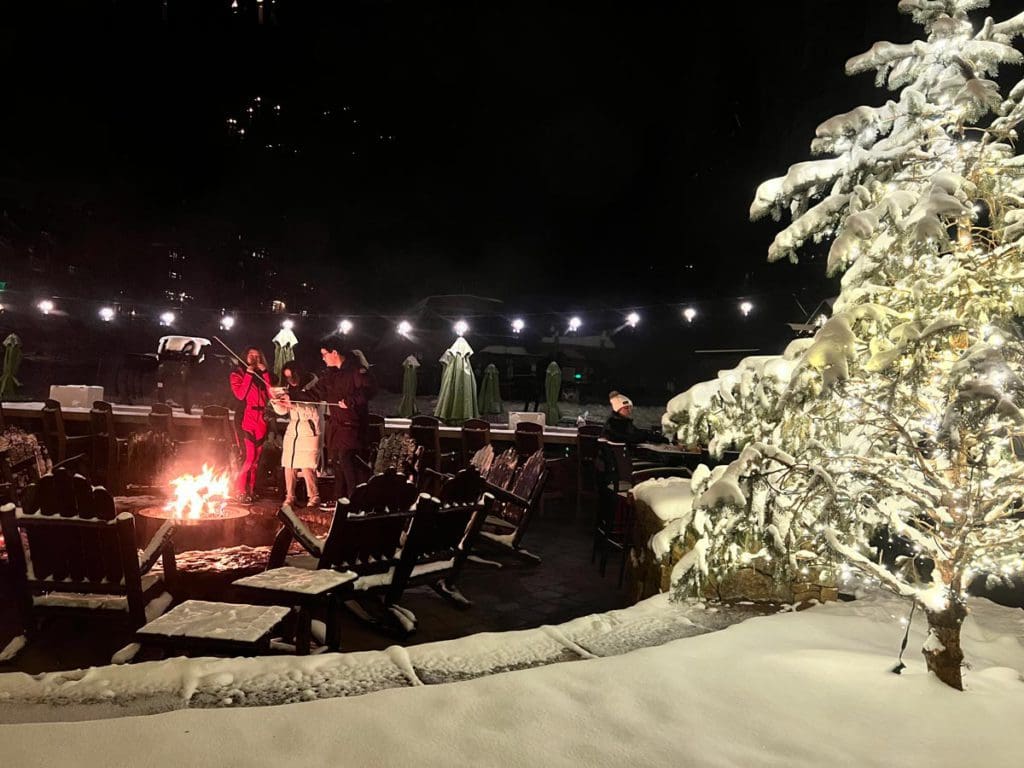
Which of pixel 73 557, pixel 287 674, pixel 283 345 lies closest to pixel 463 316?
pixel 283 345

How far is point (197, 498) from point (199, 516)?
0.39 m

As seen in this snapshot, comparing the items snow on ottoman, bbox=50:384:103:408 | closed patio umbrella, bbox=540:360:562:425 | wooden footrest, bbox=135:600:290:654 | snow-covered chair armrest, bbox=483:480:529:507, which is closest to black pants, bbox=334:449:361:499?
snow-covered chair armrest, bbox=483:480:529:507

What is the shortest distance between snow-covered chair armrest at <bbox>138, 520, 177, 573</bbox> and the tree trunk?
4.52 meters

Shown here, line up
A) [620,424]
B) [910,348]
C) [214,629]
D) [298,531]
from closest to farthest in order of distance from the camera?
[910,348], [214,629], [298,531], [620,424]

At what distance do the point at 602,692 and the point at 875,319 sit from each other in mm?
1953

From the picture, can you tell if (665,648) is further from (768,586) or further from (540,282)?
(540,282)

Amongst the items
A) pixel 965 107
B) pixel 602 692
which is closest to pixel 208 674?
pixel 602 692

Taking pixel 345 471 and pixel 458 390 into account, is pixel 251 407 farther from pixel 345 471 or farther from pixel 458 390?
pixel 458 390

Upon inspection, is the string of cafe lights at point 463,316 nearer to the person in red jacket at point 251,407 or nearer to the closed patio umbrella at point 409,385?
the closed patio umbrella at point 409,385

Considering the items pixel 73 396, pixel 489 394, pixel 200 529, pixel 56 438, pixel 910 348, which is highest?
pixel 910 348

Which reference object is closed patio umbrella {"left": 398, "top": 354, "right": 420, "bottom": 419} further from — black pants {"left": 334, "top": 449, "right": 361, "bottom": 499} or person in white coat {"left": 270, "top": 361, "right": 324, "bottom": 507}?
black pants {"left": 334, "top": 449, "right": 361, "bottom": 499}

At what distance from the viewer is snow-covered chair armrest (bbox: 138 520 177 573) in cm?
423

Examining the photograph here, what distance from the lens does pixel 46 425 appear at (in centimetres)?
1027

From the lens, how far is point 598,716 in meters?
2.37
